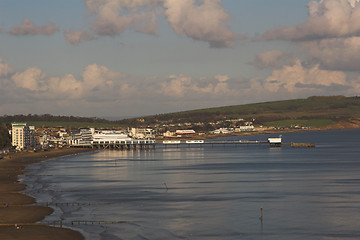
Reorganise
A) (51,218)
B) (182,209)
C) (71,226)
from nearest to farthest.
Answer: (71,226) → (51,218) → (182,209)

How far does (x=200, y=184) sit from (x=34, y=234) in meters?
45.1

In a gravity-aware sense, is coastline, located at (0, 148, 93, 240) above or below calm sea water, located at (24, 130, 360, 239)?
above

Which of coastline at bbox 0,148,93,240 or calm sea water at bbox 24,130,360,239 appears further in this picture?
calm sea water at bbox 24,130,360,239

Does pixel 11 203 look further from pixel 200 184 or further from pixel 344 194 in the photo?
pixel 344 194

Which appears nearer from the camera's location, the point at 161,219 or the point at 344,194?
the point at 161,219

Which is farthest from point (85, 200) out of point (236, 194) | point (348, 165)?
point (348, 165)

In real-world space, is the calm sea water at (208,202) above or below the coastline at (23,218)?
below

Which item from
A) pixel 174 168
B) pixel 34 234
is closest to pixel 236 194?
pixel 34 234

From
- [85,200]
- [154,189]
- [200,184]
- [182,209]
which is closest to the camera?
[182,209]

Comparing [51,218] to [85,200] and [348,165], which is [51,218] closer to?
[85,200]

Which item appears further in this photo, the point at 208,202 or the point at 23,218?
the point at 208,202

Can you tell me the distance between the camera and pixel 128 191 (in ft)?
262

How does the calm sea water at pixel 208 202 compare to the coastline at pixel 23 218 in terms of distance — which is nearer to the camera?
the coastline at pixel 23 218

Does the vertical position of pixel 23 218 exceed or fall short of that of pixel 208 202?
it exceeds it
